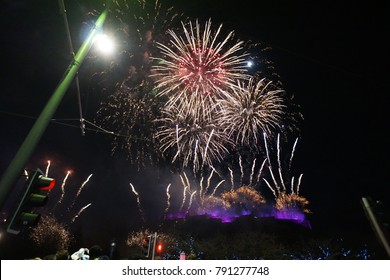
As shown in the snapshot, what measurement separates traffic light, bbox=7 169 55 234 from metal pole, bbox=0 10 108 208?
604 millimetres

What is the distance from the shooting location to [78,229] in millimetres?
67688

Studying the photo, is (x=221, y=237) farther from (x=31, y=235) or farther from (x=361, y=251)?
(x=31, y=235)

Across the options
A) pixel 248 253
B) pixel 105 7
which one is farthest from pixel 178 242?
pixel 105 7

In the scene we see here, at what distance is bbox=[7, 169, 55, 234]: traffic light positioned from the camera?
18.0ft

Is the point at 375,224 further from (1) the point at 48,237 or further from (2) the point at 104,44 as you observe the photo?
(1) the point at 48,237

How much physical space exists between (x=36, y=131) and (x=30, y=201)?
141cm

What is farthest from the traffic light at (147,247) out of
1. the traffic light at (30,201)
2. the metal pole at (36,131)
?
the metal pole at (36,131)

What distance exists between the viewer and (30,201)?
5730mm

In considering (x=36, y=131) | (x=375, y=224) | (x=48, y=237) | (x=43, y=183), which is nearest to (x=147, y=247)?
(x=43, y=183)

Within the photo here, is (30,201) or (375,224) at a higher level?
(30,201)

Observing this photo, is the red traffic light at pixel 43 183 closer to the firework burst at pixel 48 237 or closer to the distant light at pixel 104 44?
the distant light at pixel 104 44

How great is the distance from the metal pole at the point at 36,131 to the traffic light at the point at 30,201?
1.98ft

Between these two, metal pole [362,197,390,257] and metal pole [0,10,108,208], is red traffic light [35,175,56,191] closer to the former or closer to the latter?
metal pole [0,10,108,208]

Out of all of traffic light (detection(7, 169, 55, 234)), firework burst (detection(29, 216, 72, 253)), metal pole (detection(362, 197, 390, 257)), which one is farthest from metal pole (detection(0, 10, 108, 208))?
firework burst (detection(29, 216, 72, 253))
